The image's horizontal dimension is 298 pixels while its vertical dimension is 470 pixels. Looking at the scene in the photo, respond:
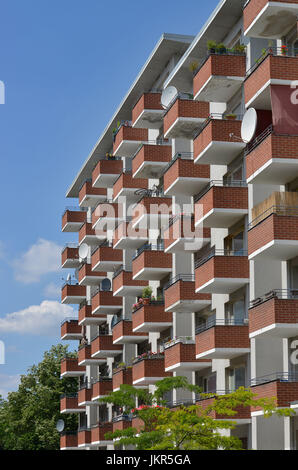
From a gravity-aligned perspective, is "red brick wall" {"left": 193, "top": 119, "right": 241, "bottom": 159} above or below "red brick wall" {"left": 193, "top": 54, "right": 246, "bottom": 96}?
below

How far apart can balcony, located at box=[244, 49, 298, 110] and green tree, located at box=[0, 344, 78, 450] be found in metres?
58.2

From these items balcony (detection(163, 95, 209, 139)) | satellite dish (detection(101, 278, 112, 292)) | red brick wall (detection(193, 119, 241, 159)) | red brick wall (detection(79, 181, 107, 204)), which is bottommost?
satellite dish (detection(101, 278, 112, 292))

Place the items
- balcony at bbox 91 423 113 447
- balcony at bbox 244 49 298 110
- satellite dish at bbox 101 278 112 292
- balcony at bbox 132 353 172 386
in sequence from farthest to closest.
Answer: satellite dish at bbox 101 278 112 292 → balcony at bbox 91 423 113 447 → balcony at bbox 132 353 172 386 → balcony at bbox 244 49 298 110

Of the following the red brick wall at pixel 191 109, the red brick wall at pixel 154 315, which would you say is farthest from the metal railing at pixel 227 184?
the red brick wall at pixel 154 315

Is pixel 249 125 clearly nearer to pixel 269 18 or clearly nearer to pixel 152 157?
pixel 269 18

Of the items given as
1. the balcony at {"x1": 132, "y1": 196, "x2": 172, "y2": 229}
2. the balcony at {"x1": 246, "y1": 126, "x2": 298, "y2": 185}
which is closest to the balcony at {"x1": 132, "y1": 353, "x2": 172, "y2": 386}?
the balcony at {"x1": 132, "y1": 196, "x2": 172, "y2": 229}

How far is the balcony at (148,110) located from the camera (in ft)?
180

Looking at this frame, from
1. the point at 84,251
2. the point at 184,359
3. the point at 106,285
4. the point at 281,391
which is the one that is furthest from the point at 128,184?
the point at 281,391

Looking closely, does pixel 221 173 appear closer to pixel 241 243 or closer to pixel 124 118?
pixel 241 243

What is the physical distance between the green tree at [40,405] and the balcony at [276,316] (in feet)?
186

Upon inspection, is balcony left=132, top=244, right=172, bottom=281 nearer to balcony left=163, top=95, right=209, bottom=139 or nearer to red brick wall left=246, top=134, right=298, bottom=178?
balcony left=163, top=95, right=209, bottom=139

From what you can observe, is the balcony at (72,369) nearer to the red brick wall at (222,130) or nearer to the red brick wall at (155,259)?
the red brick wall at (155,259)

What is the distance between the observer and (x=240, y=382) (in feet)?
136

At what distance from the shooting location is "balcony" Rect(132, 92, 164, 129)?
5475 centimetres
